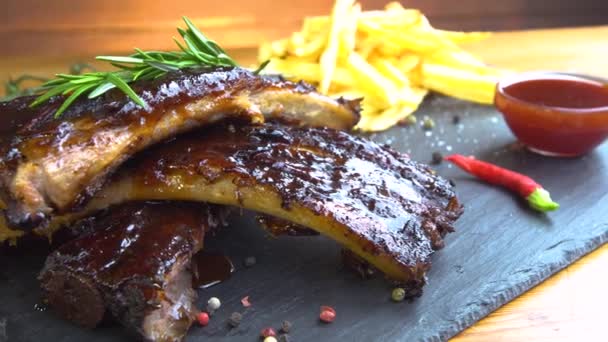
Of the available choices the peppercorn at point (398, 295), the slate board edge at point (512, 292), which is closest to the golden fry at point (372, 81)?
the slate board edge at point (512, 292)

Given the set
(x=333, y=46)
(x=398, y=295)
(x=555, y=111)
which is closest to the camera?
(x=398, y=295)

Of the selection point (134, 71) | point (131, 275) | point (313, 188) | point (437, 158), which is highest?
point (134, 71)

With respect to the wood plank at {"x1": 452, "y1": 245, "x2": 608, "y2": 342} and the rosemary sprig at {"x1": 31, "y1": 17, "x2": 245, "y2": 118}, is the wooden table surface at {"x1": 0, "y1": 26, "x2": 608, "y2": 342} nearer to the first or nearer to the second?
the wood plank at {"x1": 452, "y1": 245, "x2": 608, "y2": 342}

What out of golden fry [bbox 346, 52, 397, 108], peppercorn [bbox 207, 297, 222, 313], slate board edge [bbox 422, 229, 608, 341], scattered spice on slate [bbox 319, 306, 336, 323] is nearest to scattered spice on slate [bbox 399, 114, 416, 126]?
golden fry [bbox 346, 52, 397, 108]

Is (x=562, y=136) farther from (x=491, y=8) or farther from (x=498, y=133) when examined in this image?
(x=491, y=8)

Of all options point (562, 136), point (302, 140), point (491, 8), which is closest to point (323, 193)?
point (302, 140)

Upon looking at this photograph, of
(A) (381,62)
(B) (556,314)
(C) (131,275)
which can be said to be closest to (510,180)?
(B) (556,314)

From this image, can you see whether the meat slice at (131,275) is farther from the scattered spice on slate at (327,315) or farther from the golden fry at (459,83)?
the golden fry at (459,83)

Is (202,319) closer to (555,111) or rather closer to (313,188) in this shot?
(313,188)
